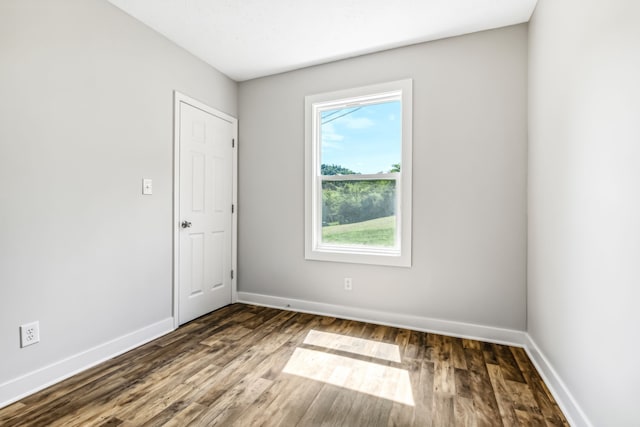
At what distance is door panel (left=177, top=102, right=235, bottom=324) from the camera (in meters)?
2.91

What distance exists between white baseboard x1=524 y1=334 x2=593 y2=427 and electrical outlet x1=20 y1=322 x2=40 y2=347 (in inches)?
119

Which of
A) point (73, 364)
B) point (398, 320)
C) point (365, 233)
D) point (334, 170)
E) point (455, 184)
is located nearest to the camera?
point (73, 364)

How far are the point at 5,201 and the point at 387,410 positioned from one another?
2.43 meters

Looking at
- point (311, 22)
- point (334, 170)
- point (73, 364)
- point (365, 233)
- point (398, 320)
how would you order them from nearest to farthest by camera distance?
1. point (73, 364)
2. point (311, 22)
3. point (398, 320)
4. point (365, 233)
5. point (334, 170)

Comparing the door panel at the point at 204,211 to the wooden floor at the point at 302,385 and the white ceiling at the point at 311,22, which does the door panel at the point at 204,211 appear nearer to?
the wooden floor at the point at 302,385

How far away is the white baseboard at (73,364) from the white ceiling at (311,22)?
2.52 m

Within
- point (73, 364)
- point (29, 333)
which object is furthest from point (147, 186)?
point (73, 364)

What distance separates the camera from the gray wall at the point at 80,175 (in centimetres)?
177

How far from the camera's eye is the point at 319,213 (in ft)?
10.9

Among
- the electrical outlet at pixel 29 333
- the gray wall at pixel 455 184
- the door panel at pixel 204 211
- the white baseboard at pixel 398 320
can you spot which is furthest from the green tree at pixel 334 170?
the electrical outlet at pixel 29 333

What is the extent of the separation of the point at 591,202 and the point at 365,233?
1.88 meters

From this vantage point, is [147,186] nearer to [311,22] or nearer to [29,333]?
[29,333]

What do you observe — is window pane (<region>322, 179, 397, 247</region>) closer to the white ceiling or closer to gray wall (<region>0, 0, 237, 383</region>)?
the white ceiling

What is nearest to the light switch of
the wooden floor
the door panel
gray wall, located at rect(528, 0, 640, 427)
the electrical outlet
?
the door panel
